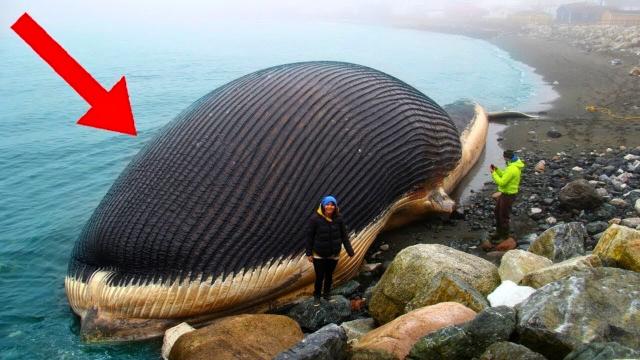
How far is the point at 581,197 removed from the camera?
10.3 meters

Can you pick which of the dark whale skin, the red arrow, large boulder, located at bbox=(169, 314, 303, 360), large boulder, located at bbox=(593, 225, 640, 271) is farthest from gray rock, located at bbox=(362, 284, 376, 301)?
the red arrow

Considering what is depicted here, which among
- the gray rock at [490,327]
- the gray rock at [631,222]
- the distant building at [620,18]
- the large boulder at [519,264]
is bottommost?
the gray rock at [631,222]

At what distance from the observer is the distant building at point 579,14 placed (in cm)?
6675

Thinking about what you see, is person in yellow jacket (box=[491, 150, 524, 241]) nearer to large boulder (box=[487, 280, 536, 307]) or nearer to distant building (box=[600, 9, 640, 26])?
large boulder (box=[487, 280, 536, 307])

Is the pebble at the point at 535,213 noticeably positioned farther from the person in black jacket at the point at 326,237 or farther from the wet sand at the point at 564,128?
the person in black jacket at the point at 326,237

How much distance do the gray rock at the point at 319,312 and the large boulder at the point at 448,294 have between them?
1.14m

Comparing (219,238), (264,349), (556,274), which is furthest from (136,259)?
(556,274)

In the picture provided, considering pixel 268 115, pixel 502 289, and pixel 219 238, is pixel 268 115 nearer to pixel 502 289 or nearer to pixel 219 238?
pixel 219 238

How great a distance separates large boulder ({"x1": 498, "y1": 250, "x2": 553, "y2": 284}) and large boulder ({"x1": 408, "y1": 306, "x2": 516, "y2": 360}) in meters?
1.96

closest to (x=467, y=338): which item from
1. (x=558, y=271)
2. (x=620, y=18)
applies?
(x=558, y=271)

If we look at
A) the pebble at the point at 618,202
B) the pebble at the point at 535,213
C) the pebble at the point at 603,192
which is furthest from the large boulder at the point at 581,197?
the pebble at the point at 603,192

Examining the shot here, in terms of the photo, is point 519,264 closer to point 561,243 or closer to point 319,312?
point 561,243

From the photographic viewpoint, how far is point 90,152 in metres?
18.1

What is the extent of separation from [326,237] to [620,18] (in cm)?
6169
